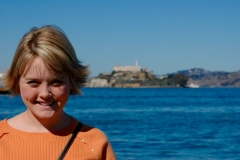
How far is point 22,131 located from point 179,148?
49.8 ft

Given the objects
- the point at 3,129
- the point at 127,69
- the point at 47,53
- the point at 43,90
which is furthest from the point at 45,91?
the point at 127,69

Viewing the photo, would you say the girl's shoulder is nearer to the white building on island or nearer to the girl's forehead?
the girl's forehead

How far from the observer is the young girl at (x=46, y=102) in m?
1.99

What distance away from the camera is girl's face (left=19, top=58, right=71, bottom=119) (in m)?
2.00

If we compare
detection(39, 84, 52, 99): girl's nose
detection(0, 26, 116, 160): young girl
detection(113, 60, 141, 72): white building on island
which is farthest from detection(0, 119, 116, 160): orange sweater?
detection(113, 60, 141, 72): white building on island

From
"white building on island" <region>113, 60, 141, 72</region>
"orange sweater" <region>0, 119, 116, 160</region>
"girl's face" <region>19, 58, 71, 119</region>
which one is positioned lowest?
"white building on island" <region>113, 60, 141, 72</region>

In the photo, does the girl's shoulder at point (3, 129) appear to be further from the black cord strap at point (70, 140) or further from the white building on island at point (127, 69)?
the white building on island at point (127, 69)

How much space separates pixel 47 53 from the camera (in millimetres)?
1982

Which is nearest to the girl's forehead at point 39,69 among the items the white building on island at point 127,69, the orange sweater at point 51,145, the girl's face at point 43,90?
the girl's face at point 43,90

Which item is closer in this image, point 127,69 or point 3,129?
point 3,129

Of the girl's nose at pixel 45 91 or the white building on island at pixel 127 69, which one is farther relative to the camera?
the white building on island at pixel 127 69

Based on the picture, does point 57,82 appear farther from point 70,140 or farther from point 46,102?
point 70,140

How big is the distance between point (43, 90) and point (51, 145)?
0.20 metres

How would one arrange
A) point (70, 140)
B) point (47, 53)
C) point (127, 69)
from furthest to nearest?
point (127, 69) → point (70, 140) → point (47, 53)
